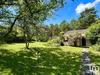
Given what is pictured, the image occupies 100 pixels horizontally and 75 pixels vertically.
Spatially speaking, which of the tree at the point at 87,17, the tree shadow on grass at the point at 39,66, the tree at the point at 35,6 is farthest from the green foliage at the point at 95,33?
the tree at the point at 87,17

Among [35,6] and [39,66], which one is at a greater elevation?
[35,6]

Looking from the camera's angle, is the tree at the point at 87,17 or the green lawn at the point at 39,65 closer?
the green lawn at the point at 39,65

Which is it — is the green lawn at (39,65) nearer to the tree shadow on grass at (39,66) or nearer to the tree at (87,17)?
the tree shadow on grass at (39,66)

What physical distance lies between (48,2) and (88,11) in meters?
34.3

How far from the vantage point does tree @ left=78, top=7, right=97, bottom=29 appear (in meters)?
28.3

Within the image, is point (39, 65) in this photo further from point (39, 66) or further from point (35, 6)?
point (35, 6)

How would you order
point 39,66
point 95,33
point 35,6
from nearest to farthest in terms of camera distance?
1. point 35,6
2. point 39,66
3. point 95,33

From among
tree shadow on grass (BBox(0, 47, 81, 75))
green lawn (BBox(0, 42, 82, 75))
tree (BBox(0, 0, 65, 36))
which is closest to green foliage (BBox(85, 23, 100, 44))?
green lawn (BBox(0, 42, 82, 75))

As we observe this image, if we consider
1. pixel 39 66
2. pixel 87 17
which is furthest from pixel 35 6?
pixel 87 17

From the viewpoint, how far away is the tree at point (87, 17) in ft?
92.7

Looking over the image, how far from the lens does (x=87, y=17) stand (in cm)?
2927

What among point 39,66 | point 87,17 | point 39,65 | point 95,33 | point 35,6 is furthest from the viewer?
point 87,17

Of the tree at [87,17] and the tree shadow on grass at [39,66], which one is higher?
the tree at [87,17]

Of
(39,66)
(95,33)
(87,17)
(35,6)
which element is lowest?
(39,66)
